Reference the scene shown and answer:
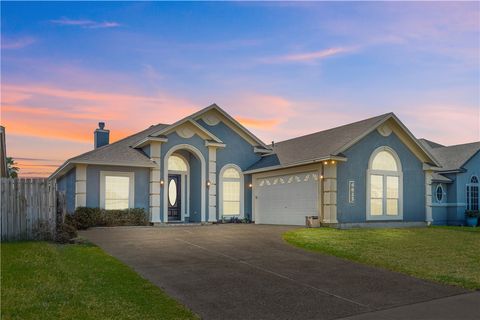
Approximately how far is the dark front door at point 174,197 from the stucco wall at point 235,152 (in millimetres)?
2534

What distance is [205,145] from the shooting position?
76.6ft

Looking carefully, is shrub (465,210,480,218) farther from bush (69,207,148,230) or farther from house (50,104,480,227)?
bush (69,207,148,230)

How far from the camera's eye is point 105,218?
20266mm

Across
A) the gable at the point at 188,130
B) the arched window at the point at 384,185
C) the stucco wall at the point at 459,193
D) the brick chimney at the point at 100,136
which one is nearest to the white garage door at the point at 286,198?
the arched window at the point at 384,185

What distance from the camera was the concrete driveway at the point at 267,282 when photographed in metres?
6.88

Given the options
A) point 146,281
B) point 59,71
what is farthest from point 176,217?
point 146,281

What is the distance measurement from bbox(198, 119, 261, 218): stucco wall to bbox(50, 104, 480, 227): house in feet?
0.19

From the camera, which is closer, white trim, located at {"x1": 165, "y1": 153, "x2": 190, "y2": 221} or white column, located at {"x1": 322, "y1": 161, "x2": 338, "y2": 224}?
white column, located at {"x1": 322, "y1": 161, "x2": 338, "y2": 224}

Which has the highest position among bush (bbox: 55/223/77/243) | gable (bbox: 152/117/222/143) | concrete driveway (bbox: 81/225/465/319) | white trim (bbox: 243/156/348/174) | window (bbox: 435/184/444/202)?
gable (bbox: 152/117/222/143)

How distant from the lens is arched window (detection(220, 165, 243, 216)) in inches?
949

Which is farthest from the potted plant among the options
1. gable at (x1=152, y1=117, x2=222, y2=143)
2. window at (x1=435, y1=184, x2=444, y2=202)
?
gable at (x1=152, y1=117, x2=222, y2=143)

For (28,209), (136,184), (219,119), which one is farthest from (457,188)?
(28,209)

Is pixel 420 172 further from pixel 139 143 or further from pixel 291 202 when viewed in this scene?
pixel 139 143

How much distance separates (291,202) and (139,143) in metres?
8.53
